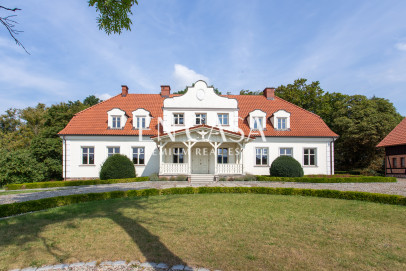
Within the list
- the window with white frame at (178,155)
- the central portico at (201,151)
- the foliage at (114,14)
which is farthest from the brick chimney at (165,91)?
the foliage at (114,14)

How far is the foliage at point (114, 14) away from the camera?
4609 millimetres

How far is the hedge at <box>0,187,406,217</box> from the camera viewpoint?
360 inches

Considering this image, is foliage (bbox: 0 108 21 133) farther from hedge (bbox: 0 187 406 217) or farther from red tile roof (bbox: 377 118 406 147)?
red tile roof (bbox: 377 118 406 147)

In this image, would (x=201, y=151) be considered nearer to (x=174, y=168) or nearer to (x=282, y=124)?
(x=174, y=168)

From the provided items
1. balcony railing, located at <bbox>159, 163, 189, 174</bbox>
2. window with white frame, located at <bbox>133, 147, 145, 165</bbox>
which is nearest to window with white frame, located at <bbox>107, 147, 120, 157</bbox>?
window with white frame, located at <bbox>133, 147, 145, 165</bbox>

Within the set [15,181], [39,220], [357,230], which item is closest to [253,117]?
[357,230]

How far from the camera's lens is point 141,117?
23.8 metres

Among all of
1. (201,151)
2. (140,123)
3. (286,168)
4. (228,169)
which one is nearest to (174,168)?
(201,151)

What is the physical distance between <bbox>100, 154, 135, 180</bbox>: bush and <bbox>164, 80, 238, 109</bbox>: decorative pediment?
6.86m

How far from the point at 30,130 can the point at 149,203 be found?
134ft

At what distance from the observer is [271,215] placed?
8086 mm

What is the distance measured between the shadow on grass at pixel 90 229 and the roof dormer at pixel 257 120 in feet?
50.9

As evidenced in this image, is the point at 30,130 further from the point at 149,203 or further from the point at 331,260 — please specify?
the point at 331,260

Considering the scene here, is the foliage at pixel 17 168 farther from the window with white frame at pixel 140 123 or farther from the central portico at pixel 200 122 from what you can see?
the central portico at pixel 200 122
